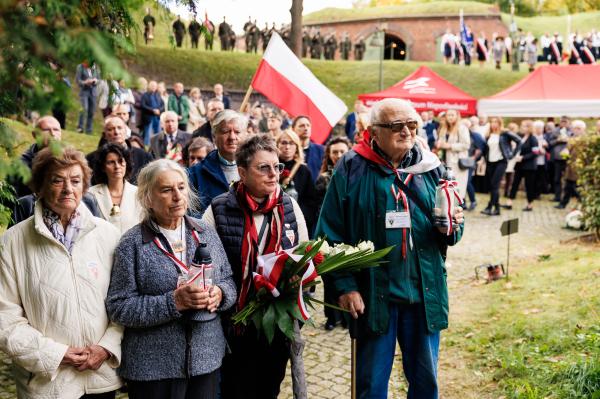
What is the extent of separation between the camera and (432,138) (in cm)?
1555

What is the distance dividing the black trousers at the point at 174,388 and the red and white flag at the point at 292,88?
433 cm

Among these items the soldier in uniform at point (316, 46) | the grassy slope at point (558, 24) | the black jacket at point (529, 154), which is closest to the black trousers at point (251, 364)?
the black jacket at point (529, 154)

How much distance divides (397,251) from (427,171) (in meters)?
0.51

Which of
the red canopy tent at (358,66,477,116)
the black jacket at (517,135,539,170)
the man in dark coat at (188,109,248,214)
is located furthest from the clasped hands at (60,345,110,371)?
the black jacket at (517,135,539,170)

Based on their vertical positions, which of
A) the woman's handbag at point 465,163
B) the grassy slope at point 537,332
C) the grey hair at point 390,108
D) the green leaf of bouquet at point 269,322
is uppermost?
the grey hair at point 390,108

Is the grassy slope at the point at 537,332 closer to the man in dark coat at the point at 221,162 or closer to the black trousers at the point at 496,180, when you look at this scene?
the man in dark coat at the point at 221,162

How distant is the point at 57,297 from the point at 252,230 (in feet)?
3.70

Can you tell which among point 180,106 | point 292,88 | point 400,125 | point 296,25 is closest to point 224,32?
point 180,106

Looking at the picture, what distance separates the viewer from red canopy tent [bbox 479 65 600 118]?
11510 millimetres

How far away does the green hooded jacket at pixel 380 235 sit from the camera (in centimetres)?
327

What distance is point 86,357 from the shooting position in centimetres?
274

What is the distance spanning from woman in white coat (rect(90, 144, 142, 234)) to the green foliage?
796 cm

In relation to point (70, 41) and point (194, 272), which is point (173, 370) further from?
point (70, 41)

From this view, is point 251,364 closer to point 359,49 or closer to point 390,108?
point 390,108
